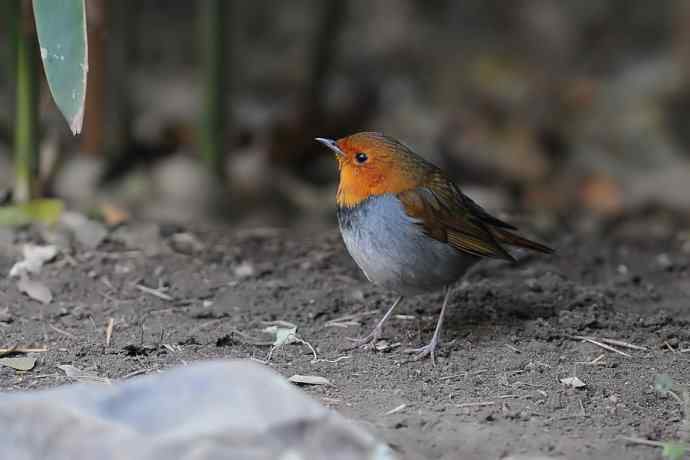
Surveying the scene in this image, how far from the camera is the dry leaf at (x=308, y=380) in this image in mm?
3322

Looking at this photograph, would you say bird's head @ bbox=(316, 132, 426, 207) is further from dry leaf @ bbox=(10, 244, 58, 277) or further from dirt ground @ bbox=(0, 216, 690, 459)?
dry leaf @ bbox=(10, 244, 58, 277)

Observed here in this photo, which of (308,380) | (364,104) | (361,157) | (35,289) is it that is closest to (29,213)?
(35,289)

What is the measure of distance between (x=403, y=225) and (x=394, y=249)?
0.10 meters

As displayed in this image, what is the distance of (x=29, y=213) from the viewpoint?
4.69 metres

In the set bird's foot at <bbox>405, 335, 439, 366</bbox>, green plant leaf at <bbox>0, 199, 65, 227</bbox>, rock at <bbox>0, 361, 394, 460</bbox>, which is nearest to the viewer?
rock at <bbox>0, 361, 394, 460</bbox>

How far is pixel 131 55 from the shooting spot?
261 inches

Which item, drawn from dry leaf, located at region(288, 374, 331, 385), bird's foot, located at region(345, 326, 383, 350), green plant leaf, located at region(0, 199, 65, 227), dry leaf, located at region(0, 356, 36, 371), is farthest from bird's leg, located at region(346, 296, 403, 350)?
green plant leaf, located at region(0, 199, 65, 227)

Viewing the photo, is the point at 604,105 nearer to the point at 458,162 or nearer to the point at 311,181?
the point at 458,162

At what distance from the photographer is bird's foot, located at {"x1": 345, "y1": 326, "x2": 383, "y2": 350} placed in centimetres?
374

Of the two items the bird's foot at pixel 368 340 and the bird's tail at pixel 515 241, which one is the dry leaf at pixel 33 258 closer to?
the bird's foot at pixel 368 340

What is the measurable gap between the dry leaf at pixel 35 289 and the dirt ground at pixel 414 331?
0.04 meters

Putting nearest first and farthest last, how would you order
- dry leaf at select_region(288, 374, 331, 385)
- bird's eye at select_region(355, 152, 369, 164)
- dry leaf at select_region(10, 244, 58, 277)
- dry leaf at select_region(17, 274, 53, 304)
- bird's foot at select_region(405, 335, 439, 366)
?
dry leaf at select_region(288, 374, 331, 385), bird's foot at select_region(405, 335, 439, 366), bird's eye at select_region(355, 152, 369, 164), dry leaf at select_region(17, 274, 53, 304), dry leaf at select_region(10, 244, 58, 277)

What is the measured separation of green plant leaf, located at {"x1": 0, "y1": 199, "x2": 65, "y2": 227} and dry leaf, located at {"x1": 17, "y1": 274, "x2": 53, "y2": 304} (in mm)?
562

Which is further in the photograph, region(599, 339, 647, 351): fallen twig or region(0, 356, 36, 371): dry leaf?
region(599, 339, 647, 351): fallen twig
